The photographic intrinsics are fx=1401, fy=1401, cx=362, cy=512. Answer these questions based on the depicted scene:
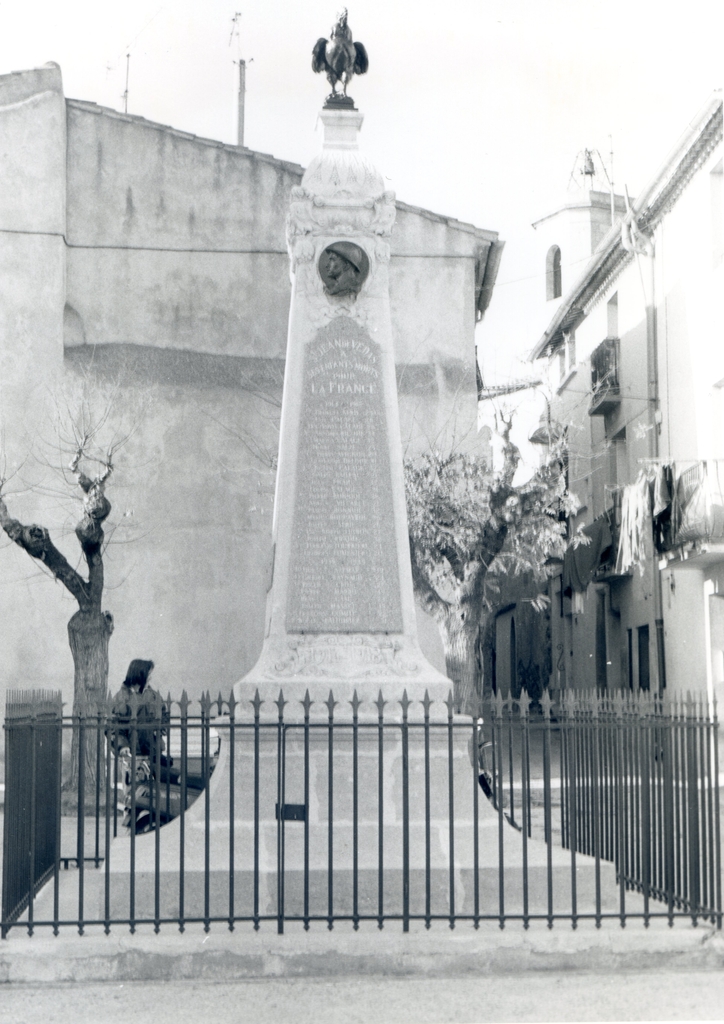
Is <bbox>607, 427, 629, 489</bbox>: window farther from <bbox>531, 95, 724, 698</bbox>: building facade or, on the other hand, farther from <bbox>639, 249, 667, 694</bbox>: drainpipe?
<bbox>639, 249, 667, 694</bbox>: drainpipe

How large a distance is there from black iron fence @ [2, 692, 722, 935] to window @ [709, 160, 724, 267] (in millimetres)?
16355

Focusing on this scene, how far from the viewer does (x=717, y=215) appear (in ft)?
75.3

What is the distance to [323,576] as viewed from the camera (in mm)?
8523

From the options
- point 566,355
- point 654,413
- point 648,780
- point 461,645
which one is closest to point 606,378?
point 654,413

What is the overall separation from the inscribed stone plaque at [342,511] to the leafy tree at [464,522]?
12.9 m

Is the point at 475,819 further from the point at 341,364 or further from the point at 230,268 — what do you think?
the point at 230,268

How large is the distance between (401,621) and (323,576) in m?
0.55

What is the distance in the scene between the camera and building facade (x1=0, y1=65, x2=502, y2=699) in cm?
2158

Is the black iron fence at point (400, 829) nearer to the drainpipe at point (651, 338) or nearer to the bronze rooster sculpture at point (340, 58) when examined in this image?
the bronze rooster sculpture at point (340, 58)

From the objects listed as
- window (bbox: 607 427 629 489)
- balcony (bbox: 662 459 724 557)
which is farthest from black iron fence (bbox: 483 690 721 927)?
window (bbox: 607 427 629 489)

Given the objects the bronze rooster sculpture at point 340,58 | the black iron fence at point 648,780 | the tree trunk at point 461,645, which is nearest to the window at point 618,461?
the tree trunk at point 461,645

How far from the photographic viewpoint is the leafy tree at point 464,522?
71.5 ft

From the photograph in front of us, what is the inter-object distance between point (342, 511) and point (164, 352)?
14.3 metres

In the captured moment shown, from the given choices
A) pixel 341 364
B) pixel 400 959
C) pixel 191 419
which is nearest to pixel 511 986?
pixel 400 959
